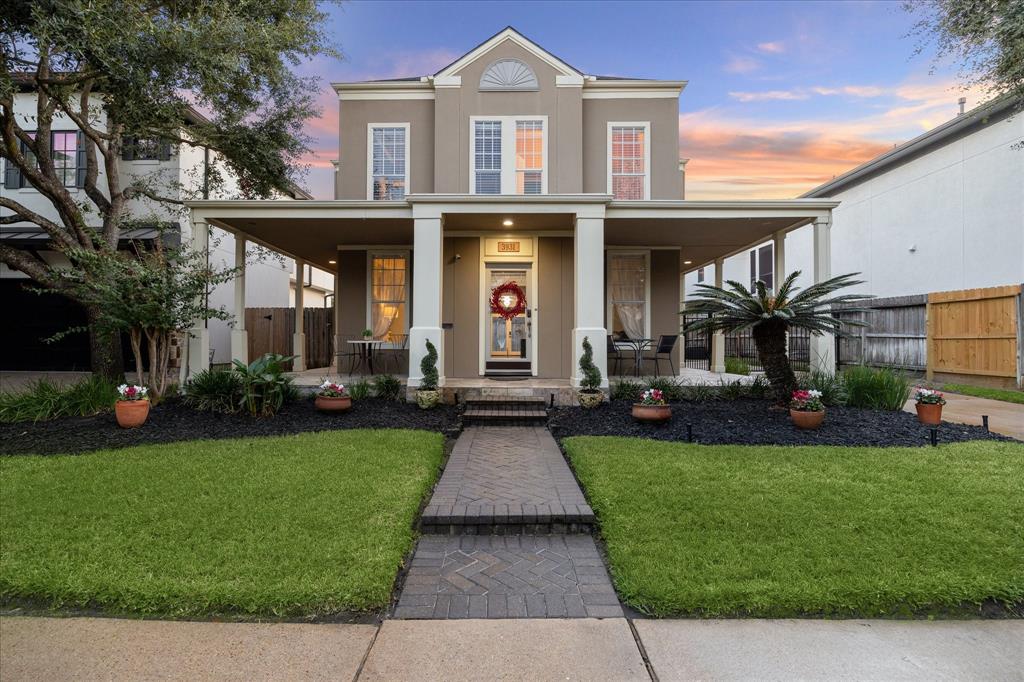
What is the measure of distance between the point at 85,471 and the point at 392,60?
11.1m

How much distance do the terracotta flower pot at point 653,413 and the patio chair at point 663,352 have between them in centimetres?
318

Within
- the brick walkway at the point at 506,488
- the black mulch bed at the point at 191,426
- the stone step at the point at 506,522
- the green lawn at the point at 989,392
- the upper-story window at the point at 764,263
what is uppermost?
the upper-story window at the point at 764,263

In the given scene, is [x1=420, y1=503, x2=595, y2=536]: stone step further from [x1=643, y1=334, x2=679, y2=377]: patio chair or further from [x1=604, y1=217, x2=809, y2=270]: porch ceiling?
[x1=643, y1=334, x2=679, y2=377]: patio chair

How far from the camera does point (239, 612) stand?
2562 mm

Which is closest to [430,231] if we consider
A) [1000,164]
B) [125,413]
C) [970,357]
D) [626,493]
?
[125,413]

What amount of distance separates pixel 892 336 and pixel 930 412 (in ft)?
26.6

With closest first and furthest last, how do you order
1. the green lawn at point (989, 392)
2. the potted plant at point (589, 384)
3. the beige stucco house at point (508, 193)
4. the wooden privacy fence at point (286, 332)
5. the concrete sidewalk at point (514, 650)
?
1. the concrete sidewalk at point (514, 650)
2. the potted plant at point (589, 384)
3. the green lawn at point (989, 392)
4. the beige stucco house at point (508, 193)
5. the wooden privacy fence at point (286, 332)

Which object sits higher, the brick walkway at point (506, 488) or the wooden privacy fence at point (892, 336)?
the wooden privacy fence at point (892, 336)

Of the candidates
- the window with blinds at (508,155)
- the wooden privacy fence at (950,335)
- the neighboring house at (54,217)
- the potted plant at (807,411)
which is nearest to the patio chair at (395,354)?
the window with blinds at (508,155)

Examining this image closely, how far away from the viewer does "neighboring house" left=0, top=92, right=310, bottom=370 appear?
36.9ft

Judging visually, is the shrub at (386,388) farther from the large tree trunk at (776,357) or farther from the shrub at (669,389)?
the large tree trunk at (776,357)

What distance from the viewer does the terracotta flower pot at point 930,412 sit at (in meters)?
6.55

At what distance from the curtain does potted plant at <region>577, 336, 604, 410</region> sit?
122 inches

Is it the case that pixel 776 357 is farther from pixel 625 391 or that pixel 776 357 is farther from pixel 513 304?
pixel 513 304
